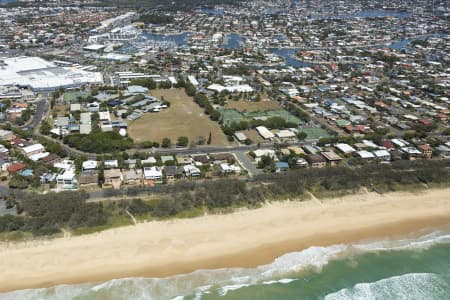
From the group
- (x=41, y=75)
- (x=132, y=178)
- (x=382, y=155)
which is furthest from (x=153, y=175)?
(x=41, y=75)

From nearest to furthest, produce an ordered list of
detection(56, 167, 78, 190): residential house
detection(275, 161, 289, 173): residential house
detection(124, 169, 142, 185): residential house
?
detection(56, 167, 78, 190): residential house, detection(124, 169, 142, 185): residential house, detection(275, 161, 289, 173): residential house

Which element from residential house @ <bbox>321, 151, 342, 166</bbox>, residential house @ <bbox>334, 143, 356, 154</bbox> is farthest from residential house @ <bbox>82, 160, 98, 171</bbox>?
residential house @ <bbox>334, 143, 356, 154</bbox>

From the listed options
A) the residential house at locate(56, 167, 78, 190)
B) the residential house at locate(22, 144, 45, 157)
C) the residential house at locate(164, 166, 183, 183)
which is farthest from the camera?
the residential house at locate(22, 144, 45, 157)

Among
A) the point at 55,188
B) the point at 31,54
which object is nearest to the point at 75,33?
the point at 31,54

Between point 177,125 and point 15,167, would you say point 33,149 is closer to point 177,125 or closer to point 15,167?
point 15,167

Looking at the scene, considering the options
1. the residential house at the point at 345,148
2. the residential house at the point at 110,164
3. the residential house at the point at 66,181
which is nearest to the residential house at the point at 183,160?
the residential house at the point at 110,164

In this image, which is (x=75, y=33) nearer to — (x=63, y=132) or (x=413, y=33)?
(x=63, y=132)

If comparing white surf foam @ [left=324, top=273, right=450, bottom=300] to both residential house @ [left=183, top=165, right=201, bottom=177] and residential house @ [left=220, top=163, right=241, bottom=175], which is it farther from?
residential house @ [left=183, top=165, right=201, bottom=177]
